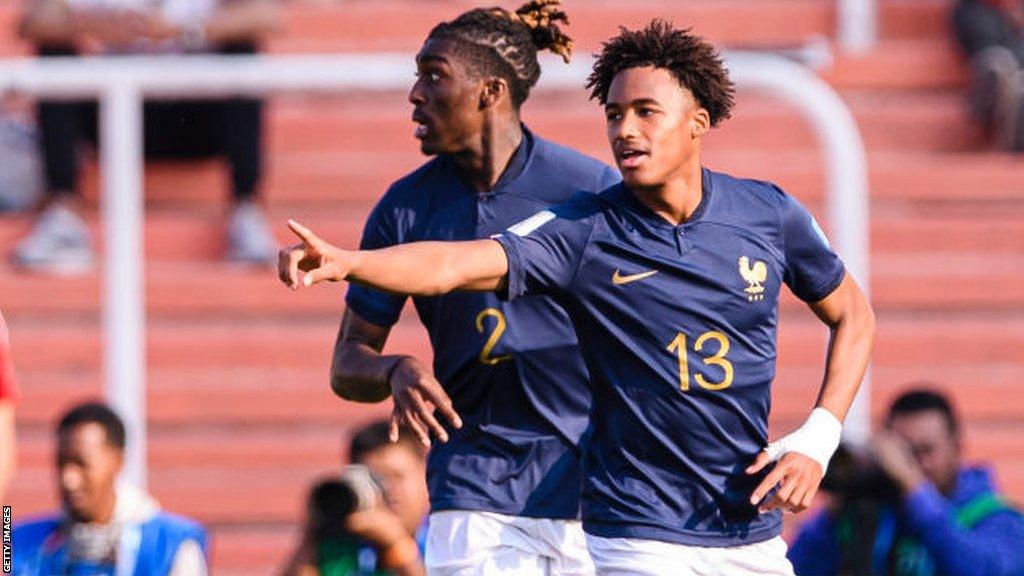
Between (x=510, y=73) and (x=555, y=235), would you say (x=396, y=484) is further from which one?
(x=555, y=235)

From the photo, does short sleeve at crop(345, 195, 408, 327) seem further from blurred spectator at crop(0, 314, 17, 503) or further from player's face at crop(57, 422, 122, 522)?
player's face at crop(57, 422, 122, 522)

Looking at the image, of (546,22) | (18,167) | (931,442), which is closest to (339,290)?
(18,167)

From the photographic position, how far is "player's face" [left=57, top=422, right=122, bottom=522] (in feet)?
26.1

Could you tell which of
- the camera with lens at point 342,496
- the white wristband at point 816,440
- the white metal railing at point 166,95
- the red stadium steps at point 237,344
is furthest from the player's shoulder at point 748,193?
the red stadium steps at point 237,344

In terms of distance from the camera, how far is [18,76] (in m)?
9.17

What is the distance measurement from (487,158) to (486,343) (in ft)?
1.49

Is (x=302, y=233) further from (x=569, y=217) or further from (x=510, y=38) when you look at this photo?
(x=510, y=38)

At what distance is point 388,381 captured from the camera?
5492mm

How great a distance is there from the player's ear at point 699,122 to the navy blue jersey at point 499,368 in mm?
591

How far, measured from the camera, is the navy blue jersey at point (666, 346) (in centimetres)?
530

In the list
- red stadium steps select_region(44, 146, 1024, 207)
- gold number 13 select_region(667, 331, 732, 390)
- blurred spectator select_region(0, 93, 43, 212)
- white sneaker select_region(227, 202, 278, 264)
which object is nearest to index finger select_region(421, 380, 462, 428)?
gold number 13 select_region(667, 331, 732, 390)

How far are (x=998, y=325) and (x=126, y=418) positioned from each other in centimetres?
361

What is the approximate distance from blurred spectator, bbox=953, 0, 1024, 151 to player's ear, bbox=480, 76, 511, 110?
4951mm

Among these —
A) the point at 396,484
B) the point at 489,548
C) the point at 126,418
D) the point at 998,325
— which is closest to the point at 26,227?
the point at 126,418
